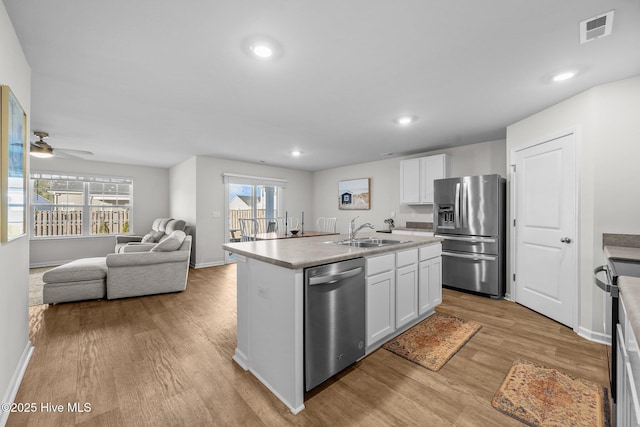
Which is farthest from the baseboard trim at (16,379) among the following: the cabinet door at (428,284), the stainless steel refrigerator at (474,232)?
the stainless steel refrigerator at (474,232)

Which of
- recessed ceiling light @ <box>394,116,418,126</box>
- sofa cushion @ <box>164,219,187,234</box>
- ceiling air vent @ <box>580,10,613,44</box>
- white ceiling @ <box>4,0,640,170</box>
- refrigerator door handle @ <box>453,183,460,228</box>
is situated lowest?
sofa cushion @ <box>164,219,187,234</box>

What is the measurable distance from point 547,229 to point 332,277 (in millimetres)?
2800

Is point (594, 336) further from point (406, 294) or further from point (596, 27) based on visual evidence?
point (596, 27)

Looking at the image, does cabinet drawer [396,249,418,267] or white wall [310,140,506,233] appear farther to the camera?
white wall [310,140,506,233]

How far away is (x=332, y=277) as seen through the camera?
1.79 meters

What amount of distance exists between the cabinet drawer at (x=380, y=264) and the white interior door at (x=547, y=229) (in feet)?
6.44

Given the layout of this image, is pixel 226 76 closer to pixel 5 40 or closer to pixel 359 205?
pixel 5 40

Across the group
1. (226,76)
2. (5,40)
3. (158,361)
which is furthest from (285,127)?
(158,361)

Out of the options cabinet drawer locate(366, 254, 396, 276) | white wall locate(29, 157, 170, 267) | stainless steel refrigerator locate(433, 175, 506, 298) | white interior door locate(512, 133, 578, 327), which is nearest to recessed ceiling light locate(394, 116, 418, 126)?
stainless steel refrigerator locate(433, 175, 506, 298)

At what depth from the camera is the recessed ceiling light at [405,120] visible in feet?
10.9

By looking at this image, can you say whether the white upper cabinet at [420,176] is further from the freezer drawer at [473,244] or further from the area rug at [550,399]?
the area rug at [550,399]

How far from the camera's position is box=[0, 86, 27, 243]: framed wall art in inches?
57.6

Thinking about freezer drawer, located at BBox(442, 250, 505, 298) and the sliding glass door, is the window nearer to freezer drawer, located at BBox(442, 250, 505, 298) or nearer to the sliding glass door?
the sliding glass door

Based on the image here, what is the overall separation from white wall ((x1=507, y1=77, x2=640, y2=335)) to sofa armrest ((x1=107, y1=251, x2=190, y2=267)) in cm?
492
